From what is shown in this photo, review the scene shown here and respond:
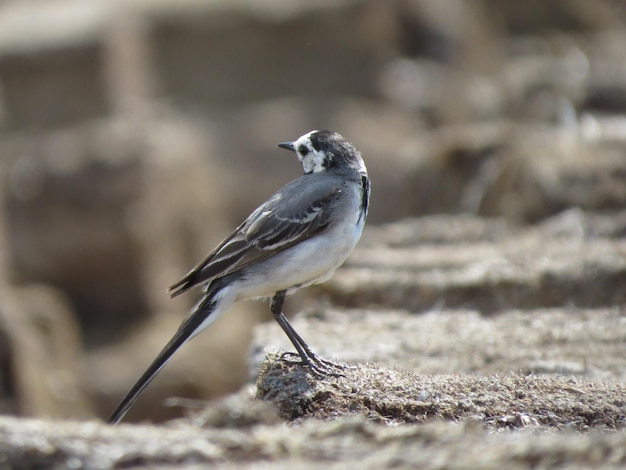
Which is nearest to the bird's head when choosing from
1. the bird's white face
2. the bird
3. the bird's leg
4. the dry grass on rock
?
the bird's white face

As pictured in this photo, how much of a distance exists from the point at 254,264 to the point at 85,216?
44.8 ft

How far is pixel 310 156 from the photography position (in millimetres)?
6941

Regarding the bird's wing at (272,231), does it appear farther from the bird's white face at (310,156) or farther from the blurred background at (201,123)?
the blurred background at (201,123)

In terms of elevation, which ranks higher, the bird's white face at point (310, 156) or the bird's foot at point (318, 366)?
the bird's white face at point (310, 156)

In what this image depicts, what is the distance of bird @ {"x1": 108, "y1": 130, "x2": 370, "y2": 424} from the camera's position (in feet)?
20.3

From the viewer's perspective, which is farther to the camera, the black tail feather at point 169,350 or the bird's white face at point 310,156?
the bird's white face at point 310,156

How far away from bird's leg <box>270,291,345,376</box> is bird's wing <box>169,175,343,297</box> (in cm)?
25

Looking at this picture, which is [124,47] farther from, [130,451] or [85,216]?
[130,451]

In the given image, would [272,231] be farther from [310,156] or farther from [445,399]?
[445,399]

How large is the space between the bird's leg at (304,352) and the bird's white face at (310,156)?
92 cm

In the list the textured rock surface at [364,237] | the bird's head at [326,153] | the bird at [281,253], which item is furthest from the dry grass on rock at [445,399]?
the bird's head at [326,153]

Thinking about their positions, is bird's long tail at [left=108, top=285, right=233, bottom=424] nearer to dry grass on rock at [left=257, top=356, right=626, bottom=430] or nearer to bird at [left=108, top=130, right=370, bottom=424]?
bird at [left=108, top=130, right=370, bottom=424]

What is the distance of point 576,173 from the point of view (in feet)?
33.6

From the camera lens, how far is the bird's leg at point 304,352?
563 centimetres
